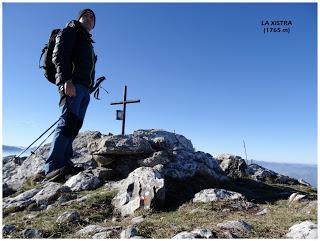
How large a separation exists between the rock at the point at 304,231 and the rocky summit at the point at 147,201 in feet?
0.04

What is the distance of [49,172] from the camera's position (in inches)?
409

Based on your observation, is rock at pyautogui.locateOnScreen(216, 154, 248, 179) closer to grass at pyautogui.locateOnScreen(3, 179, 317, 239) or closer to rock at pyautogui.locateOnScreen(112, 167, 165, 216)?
grass at pyautogui.locateOnScreen(3, 179, 317, 239)

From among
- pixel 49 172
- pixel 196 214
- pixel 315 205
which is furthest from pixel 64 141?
pixel 315 205

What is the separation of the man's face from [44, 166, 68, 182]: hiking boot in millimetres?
4157

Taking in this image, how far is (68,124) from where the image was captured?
31.4 feet

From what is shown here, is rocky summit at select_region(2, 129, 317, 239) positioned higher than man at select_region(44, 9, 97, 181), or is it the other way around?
man at select_region(44, 9, 97, 181)

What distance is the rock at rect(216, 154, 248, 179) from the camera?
1401 centimetres

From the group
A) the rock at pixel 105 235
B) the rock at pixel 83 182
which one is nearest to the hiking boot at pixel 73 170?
Result: the rock at pixel 83 182

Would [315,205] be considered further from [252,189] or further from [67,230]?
[67,230]

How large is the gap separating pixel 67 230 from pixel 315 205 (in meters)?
4.94

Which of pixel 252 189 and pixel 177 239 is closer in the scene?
pixel 177 239

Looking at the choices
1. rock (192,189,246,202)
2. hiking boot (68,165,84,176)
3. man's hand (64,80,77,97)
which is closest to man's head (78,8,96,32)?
man's hand (64,80,77,97)

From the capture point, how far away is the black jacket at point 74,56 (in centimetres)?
923

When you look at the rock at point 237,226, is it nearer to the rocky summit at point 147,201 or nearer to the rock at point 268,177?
the rocky summit at point 147,201
